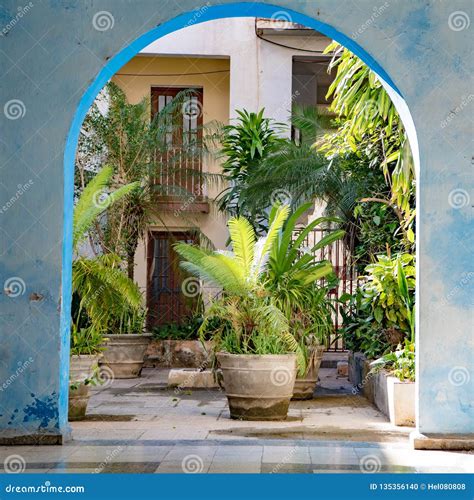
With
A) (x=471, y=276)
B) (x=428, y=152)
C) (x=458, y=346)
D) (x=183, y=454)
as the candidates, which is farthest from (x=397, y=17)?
(x=183, y=454)

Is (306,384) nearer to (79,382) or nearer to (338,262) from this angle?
(79,382)

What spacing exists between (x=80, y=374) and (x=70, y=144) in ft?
8.39

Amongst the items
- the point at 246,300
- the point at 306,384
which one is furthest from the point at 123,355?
the point at 246,300

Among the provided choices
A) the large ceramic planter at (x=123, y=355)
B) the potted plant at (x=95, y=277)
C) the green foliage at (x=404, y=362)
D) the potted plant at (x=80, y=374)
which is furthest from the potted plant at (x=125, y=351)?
the green foliage at (x=404, y=362)

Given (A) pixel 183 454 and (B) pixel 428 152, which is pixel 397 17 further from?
(A) pixel 183 454

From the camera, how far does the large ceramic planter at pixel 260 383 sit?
362 inches

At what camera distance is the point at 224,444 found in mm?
7387

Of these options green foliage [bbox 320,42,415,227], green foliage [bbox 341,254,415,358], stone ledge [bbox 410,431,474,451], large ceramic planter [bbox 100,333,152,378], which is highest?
green foliage [bbox 320,42,415,227]

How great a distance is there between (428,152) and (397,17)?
3.72 ft

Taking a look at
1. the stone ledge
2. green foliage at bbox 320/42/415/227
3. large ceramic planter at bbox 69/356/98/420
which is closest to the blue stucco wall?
the stone ledge

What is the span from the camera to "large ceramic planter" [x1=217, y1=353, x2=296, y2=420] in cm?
920

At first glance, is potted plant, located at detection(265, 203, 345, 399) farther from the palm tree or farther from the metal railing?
the metal railing

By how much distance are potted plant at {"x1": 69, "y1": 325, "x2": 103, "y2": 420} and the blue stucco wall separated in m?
1.46

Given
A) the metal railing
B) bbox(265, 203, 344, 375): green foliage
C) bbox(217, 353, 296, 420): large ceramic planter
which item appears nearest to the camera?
bbox(217, 353, 296, 420): large ceramic planter
